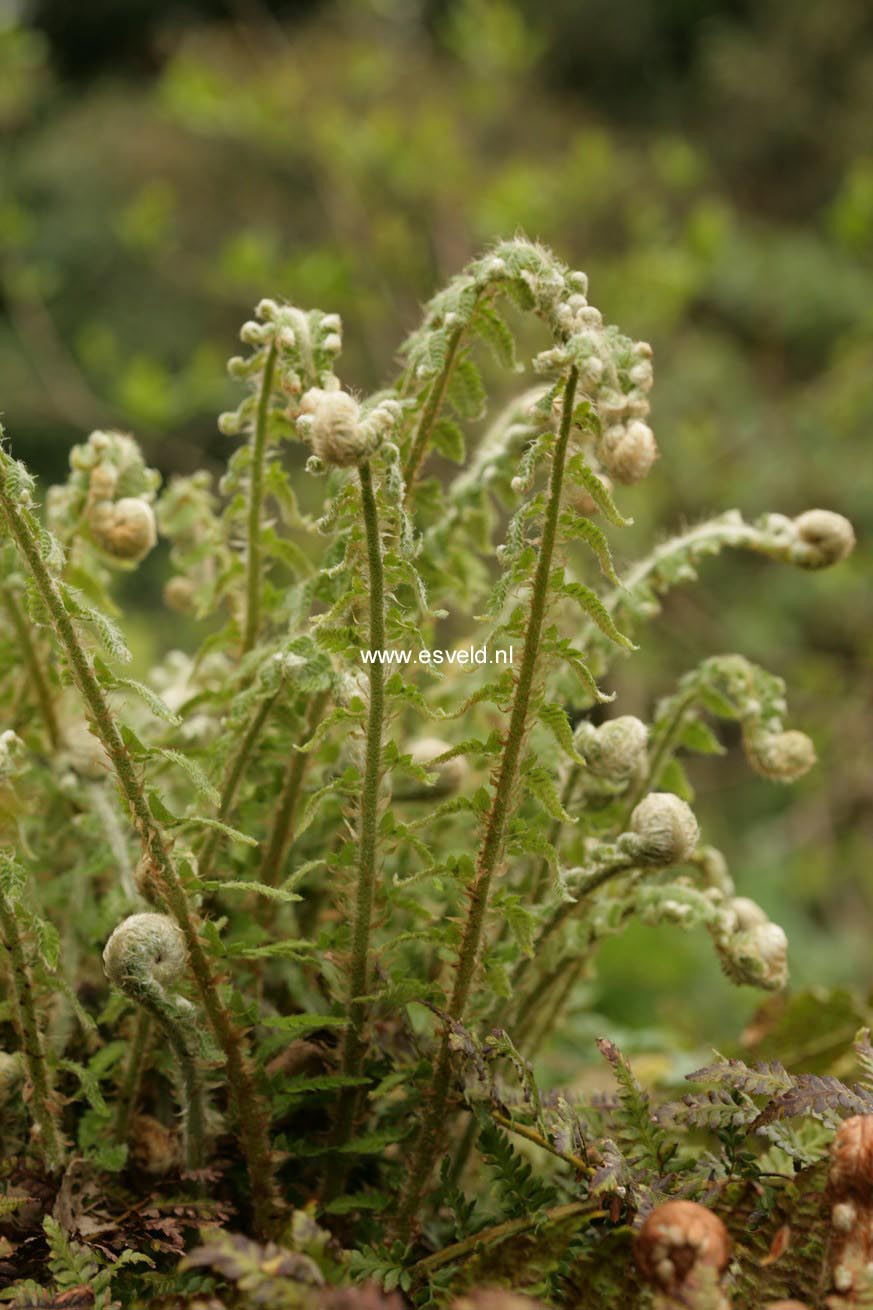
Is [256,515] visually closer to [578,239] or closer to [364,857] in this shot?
[364,857]

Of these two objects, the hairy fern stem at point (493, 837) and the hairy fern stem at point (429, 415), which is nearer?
the hairy fern stem at point (493, 837)

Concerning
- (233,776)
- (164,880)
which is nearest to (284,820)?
(233,776)

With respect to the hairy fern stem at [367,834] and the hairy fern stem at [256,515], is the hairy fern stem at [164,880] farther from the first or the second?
the hairy fern stem at [256,515]

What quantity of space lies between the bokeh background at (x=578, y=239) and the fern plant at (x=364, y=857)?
2.45ft

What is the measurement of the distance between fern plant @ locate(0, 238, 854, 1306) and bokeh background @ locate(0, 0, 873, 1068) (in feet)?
2.45

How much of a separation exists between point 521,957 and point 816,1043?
0.36 metres

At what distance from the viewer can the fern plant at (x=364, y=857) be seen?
61cm

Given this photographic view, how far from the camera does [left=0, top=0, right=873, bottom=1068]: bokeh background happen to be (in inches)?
126

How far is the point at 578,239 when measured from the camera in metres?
4.45

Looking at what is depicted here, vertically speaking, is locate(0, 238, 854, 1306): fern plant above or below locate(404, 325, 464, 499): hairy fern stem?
below

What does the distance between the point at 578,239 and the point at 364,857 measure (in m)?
4.18

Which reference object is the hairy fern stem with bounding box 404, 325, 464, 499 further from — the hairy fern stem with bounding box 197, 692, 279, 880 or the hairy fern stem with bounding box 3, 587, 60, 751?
the hairy fern stem with bounding box 3, 587, 60, 751

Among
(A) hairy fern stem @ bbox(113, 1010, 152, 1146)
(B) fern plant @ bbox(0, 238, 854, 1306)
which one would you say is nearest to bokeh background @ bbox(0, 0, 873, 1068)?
(B) fern plant @ bbox(0, 238, 854, 1306)

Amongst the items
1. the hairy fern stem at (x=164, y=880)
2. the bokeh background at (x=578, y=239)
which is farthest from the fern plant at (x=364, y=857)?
the bokeh background at (x=578, y=239)
